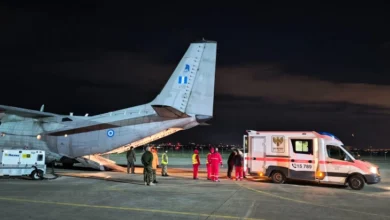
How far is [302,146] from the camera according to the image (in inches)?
688

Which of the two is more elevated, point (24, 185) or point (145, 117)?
point (145, 117)

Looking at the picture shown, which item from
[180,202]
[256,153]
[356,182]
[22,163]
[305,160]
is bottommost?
[180,202]

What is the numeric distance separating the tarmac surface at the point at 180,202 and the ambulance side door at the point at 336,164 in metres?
0.72

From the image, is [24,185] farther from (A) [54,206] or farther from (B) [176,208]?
(B) [176,208]

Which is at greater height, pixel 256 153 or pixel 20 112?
pixel 20 112

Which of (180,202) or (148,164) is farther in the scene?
(148,164)

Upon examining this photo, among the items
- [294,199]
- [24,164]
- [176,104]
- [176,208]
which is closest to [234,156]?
[176,104]

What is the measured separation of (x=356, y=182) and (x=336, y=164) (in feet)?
3.70

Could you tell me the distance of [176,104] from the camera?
71.8ft

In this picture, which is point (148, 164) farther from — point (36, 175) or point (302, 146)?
point (302, 146)

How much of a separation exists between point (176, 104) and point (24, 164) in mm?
8887

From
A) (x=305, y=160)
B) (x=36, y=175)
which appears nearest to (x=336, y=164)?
(x=305, y=160)

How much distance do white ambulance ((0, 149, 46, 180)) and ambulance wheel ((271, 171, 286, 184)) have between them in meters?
11.4

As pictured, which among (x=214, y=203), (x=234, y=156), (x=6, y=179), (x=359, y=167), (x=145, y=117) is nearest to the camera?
(x=214, y=203)
